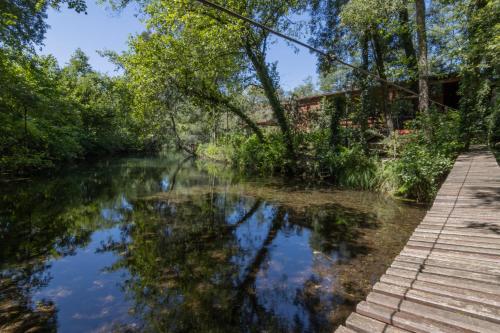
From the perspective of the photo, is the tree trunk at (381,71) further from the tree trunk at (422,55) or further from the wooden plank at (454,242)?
the wooden plank at (454,242)

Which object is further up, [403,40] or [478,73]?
[403,40]

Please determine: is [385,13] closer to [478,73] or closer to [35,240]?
[478,73]

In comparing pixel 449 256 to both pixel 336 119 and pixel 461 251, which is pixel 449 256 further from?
pixel 336 119

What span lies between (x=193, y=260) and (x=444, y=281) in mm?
4043

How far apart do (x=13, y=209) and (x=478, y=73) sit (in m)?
18.3

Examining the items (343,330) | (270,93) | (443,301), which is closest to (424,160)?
(443,301)

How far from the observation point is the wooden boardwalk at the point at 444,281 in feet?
6.73

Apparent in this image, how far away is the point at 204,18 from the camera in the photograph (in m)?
13.0

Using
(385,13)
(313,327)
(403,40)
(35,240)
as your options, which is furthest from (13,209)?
(403,40)

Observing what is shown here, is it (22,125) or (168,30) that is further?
(168,30)

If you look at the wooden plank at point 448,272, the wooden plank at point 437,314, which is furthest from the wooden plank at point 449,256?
the wooden plank at point 437,314

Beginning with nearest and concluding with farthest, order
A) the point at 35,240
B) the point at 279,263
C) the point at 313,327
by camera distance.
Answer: the point at 313,327
the point at 279,263
the point at 35,240

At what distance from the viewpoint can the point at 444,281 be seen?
2.62m

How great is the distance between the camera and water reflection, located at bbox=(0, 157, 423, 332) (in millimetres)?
3680
